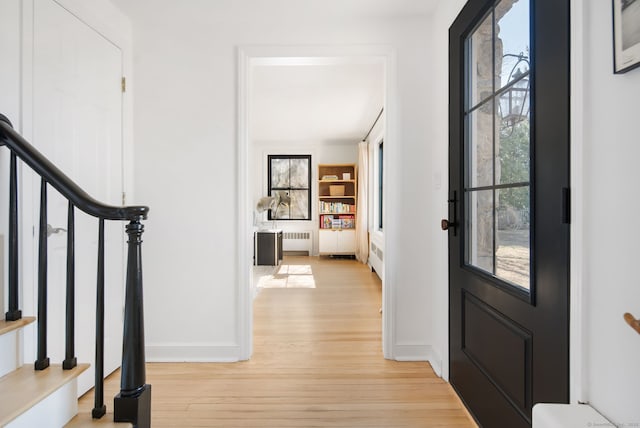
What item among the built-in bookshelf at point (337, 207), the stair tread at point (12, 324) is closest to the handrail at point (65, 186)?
the stair tread at point (12, 324)

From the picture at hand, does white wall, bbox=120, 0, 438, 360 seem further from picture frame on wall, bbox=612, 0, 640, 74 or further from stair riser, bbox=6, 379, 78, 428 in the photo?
picture frame on wall, bbox=612, 0, 640, 74

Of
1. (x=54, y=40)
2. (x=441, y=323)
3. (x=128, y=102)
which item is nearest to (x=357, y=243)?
(x=441, y=323)

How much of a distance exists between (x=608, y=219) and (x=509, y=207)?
1.74 feet

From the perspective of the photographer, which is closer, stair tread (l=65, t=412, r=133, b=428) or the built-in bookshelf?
stair tread (l=65, t=412, r=133, b=428)

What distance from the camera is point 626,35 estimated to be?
0.88 m

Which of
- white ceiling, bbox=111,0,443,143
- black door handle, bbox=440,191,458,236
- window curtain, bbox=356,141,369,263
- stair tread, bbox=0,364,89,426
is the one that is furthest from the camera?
window curtain, bbox=356,141,369,263

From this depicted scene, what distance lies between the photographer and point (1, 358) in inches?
54.0

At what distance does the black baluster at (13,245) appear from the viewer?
4.78ft

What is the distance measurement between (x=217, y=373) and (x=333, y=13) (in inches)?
103

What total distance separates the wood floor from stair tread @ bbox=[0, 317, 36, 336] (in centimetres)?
71

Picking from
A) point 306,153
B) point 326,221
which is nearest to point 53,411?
point 326,221

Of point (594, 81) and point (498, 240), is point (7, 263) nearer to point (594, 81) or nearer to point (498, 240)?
point (498, 240)

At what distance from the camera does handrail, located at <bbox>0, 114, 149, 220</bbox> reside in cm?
133

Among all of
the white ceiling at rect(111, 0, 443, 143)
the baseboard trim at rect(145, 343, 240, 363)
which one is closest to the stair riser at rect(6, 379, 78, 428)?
the baseboard trim at rect(145, 343, 240, 363)
